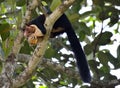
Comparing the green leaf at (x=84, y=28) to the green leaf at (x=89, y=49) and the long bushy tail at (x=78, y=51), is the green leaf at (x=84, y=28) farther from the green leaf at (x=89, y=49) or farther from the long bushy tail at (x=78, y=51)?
the long bushy tail at (x=78, y=51)

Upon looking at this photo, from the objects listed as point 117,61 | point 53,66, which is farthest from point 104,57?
point 53,66

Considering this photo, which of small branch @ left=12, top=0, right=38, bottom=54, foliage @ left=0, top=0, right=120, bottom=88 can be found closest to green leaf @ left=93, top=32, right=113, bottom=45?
foliage @ left=0, top=0, right=120, bottom=88

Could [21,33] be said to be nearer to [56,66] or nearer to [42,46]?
[42,46]

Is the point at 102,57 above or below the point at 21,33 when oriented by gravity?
above

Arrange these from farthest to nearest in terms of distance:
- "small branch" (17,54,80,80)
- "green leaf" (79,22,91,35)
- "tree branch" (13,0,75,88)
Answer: "green leaf" (79,22,91,35) → "small branch" (17,54,80,80) → "tree branch" (13,0,75,88)

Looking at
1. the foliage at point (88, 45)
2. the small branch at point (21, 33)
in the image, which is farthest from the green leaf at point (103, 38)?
the small branch at point (21, 33)

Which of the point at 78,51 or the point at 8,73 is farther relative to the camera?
the point at 78,51

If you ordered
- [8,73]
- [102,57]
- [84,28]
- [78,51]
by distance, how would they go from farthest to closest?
[84,28]
[102,57]
[78,51]
[8,73]

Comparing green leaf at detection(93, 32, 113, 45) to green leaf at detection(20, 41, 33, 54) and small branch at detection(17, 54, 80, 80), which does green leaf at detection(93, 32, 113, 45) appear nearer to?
small branch at detection(17, 54, 80, 80)

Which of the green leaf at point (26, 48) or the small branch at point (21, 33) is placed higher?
the green leaf at point (26, 48)

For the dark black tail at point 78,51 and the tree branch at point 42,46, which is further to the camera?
the dark black tail at point 78,51

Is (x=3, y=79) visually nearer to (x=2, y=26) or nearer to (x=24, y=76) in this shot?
(x=24, y=76)

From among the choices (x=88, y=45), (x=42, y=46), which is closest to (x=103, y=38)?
(x=88, y=45)

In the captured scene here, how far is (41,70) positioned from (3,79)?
0.93 metres
